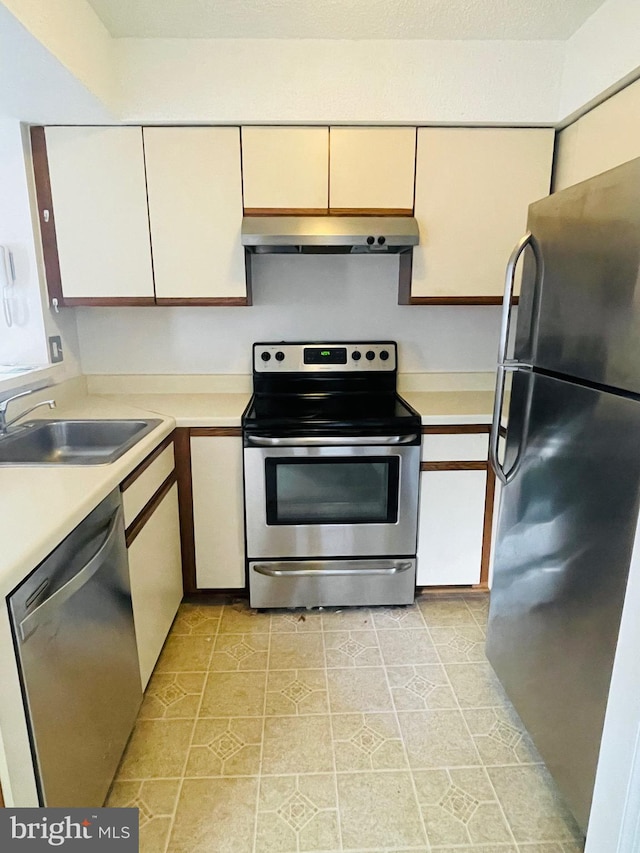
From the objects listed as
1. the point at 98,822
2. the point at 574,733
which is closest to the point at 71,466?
the point at 98,822

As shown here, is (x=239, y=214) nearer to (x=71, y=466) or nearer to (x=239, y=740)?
(x=71, y=466)

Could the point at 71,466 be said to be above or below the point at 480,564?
above

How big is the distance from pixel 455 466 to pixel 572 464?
91cm

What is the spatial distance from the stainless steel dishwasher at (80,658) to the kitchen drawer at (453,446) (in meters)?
1.26

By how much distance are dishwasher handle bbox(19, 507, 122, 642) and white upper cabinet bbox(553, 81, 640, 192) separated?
6.63 feet

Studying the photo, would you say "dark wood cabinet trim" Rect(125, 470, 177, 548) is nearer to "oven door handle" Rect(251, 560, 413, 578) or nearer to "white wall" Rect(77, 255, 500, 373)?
"oven door handle" Rect(251, 560, 413, 578)

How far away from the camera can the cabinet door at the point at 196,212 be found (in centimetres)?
210

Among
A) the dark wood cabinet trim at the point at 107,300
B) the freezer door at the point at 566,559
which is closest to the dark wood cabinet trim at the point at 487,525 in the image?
the freezer door at the point at 566,559

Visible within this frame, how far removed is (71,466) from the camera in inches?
56.8

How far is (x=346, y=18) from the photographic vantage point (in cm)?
183

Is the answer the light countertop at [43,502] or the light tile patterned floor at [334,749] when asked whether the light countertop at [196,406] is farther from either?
the light tile patterned floor at [334,749]

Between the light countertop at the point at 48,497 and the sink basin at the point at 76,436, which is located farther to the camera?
the sink basin at the point at 76,436

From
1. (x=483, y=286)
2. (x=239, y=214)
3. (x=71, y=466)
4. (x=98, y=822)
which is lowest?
(x=98, y=822)

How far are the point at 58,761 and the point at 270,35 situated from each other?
7.87 ft
